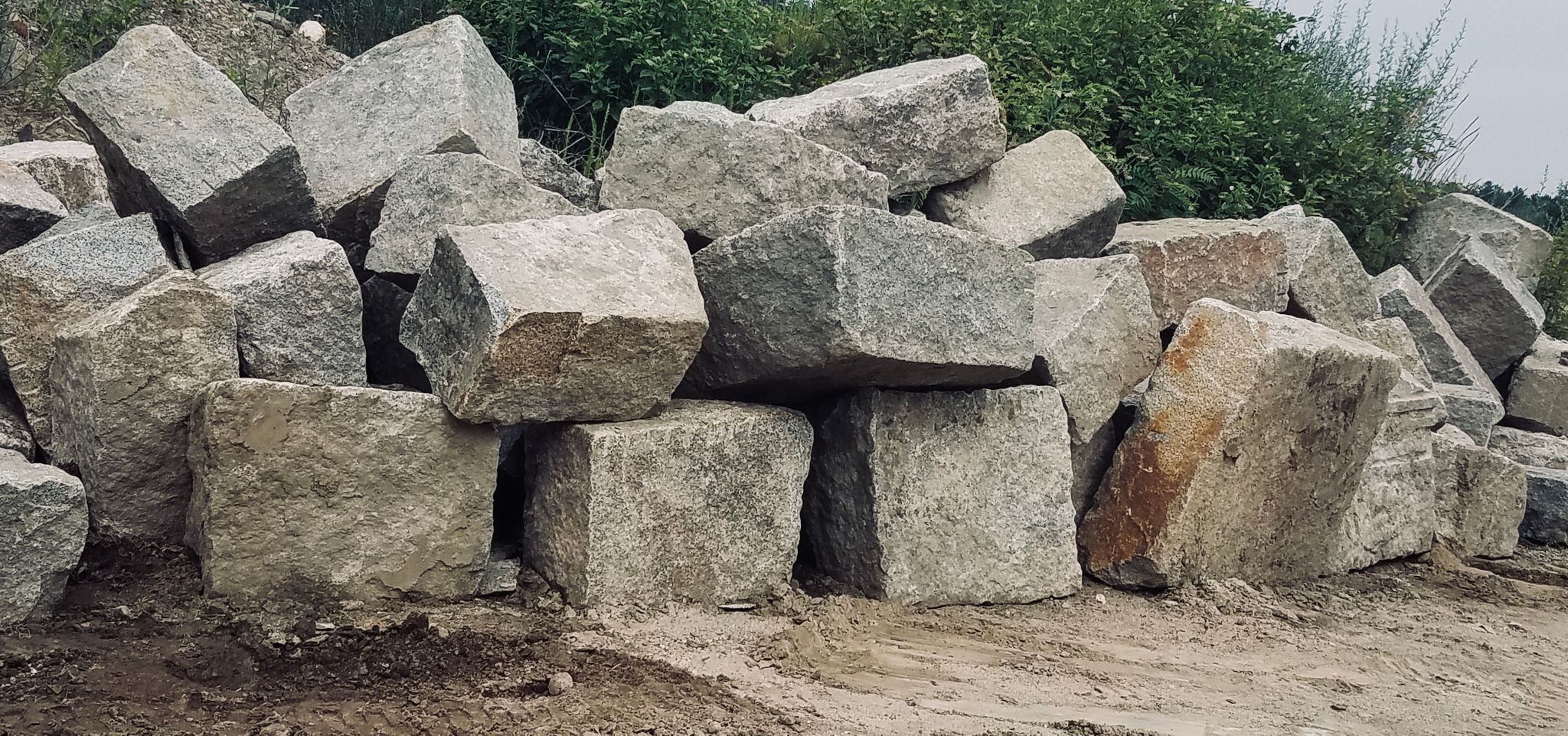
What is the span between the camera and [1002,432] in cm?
388

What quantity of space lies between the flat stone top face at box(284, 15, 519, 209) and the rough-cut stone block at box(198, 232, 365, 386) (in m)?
0.65

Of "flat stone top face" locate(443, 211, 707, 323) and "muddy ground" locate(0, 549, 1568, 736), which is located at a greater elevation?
"flat stone top face" locate(443, 211, 707, 323)

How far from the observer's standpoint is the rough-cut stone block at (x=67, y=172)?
3.92 m

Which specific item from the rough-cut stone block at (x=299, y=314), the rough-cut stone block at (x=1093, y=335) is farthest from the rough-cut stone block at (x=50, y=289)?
the rough-cut stone block at (x=1093, y=335)

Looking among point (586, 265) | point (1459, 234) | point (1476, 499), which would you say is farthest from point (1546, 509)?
point (586, 265)

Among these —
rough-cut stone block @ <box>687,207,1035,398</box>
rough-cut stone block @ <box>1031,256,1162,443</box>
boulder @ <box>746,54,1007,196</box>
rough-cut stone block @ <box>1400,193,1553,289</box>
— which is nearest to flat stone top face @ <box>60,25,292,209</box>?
rough-cut stone block @ <box>687,207,1035,398</box>

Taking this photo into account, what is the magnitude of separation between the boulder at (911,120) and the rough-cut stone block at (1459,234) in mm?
3887

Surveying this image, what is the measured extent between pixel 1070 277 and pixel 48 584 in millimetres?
3293

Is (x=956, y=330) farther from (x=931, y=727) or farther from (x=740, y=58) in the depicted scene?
(x=740, y=58)

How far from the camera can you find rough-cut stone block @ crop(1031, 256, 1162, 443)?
13.5 feet

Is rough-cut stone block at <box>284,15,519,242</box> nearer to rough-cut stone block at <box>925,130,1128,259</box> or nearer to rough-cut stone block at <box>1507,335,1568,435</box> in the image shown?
rough-cut stone block at <box>925,130,1128,259</box>

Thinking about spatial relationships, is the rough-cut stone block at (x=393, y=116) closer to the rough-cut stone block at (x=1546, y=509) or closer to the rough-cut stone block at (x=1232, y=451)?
the rough-cut stone block at (x=1232, y=451)

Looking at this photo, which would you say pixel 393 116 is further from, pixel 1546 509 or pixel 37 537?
pixel 1546 509

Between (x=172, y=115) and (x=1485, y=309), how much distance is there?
6.51 m
